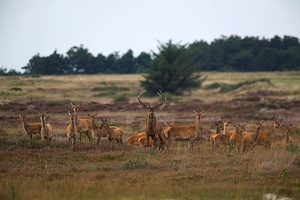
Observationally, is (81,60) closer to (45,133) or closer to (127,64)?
(127,64)

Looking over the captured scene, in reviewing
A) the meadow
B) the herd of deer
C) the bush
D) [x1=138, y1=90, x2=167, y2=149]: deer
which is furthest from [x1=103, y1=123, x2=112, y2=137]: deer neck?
the bush

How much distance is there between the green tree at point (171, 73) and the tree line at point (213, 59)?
123 ft

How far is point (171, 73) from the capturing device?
223 ft

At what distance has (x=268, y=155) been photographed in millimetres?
18516

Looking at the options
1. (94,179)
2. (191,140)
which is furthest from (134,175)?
(191,140)

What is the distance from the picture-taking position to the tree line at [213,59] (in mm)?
114562

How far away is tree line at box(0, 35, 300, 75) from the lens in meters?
115

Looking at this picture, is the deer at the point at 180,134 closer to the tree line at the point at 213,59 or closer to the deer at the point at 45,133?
the deer at the point at 45,133

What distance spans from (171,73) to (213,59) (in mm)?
67916

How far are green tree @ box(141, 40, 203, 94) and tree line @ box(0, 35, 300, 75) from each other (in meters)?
37.6

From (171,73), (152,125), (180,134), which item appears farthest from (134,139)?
(171,73)

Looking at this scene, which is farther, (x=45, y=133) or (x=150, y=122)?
(x=45, y=133)

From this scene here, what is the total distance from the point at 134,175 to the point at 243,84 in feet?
197

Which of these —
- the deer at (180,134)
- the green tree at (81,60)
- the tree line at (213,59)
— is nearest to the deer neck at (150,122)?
the deer at (180,134)
